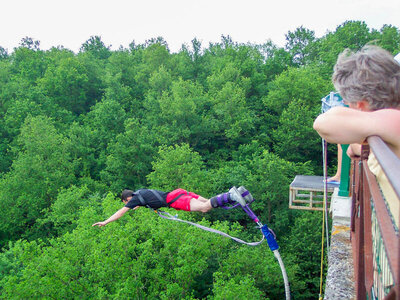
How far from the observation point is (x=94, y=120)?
3422 cm

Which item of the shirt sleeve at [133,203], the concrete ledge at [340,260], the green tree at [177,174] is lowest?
the green tree at [177,174]

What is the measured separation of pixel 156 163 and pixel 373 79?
79.4 ft

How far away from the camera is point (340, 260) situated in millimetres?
3967

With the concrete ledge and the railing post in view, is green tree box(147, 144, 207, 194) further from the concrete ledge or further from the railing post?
the concrete ledge

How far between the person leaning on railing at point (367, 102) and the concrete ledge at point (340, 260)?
7.31 ft

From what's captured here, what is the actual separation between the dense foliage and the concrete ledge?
412 inches

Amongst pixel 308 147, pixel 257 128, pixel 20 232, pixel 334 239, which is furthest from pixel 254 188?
pixel 334 239

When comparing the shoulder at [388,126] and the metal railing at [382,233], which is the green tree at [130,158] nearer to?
the metal railing at [382,233]

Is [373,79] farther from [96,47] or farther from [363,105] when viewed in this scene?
[96,47]

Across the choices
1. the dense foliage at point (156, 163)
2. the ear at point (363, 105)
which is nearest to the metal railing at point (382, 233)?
the ear at point (363, 105)

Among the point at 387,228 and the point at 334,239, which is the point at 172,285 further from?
the point at 387,228

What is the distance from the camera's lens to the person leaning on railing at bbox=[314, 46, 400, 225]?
1505mm

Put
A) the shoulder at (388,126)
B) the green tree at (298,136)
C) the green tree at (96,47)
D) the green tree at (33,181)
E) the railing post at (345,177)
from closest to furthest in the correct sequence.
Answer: the shoulder at (388,126), the railing post at (345,177), the green tree at (33,181), the green tree at (298,136), the green tree at (96,47)

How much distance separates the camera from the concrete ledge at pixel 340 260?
334 centimetres
